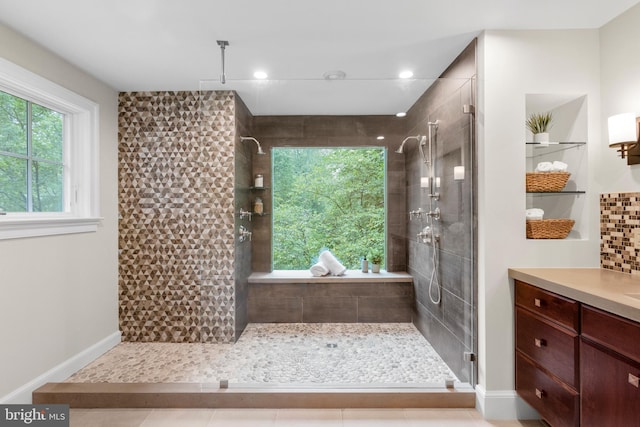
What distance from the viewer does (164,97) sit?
3.10 metres

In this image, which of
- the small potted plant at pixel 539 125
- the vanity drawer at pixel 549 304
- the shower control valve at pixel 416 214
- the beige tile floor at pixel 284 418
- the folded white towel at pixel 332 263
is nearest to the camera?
the vanity drawer at pixel 549 304

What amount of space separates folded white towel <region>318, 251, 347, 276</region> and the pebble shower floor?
0.63 m

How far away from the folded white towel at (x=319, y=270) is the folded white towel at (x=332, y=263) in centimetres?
3

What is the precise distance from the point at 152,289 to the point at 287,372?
1.55 m

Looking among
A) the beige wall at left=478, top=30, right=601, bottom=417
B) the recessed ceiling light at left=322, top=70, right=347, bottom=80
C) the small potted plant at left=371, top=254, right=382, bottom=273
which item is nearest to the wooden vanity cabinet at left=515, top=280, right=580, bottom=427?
the beige wall at left=478, top=30, right=601, bottom=417

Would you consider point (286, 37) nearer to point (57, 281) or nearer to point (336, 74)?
point (336, 74)

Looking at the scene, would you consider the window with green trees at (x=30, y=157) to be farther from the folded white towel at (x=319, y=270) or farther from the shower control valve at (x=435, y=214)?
the shower control valve at (x=435, y=214)

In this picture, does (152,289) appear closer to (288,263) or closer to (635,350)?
(288,263)

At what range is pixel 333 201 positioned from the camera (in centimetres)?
282

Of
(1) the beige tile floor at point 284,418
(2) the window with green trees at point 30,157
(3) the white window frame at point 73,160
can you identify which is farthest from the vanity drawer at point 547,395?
(2) the window with green trees at point 30,157

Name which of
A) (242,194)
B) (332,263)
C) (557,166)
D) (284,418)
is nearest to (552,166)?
(557,166)

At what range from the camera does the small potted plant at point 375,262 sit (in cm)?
305

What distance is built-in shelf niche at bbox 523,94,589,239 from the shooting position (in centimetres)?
212

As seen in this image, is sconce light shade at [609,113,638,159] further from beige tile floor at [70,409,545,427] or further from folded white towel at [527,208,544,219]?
beige tile floor at [70,409,545,427]
